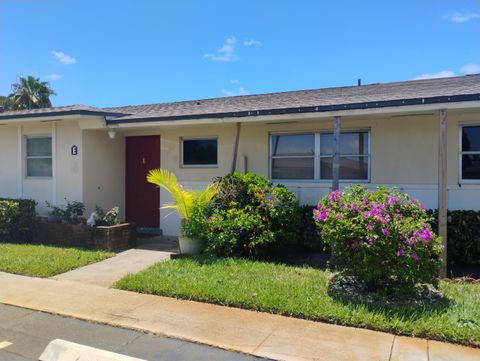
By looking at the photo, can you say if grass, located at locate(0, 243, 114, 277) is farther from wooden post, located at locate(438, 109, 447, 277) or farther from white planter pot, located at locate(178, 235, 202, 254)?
wooden post, located at locate(438, 109, 447, 277)

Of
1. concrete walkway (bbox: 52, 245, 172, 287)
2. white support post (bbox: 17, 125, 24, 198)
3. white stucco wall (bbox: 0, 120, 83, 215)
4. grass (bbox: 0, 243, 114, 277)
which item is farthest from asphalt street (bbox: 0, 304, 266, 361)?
white support post (bbox: 17, 125, 24, 198)

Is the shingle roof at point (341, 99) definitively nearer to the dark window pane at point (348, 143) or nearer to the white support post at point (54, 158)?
the white support post at point (54, 158)

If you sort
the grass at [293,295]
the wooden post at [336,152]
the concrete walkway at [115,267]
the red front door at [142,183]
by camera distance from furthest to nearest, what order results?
1. the red front door at [142,183]
2. the wooden post at [336,152]
3. the concrete walkway at [115,267]
4. the grass at [293,295]

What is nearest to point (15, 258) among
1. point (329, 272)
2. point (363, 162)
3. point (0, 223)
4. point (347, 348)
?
point (0, 223)

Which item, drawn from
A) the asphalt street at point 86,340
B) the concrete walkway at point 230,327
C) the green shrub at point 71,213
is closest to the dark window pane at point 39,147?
the green shrub at point 71,213

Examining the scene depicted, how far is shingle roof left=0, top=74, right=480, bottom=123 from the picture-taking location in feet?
23.0

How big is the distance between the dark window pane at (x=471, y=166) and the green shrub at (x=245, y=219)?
330cm

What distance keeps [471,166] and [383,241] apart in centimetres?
398

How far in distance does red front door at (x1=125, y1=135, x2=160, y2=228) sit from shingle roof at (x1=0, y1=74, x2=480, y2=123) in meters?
1.06

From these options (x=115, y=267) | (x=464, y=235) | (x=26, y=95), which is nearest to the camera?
(x=464, y=235)

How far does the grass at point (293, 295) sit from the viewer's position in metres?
4.68

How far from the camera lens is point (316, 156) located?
9.34 metres

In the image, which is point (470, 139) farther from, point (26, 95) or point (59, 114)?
point (26, 95)

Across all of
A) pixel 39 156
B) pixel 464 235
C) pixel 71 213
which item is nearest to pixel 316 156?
pixel 464 235
